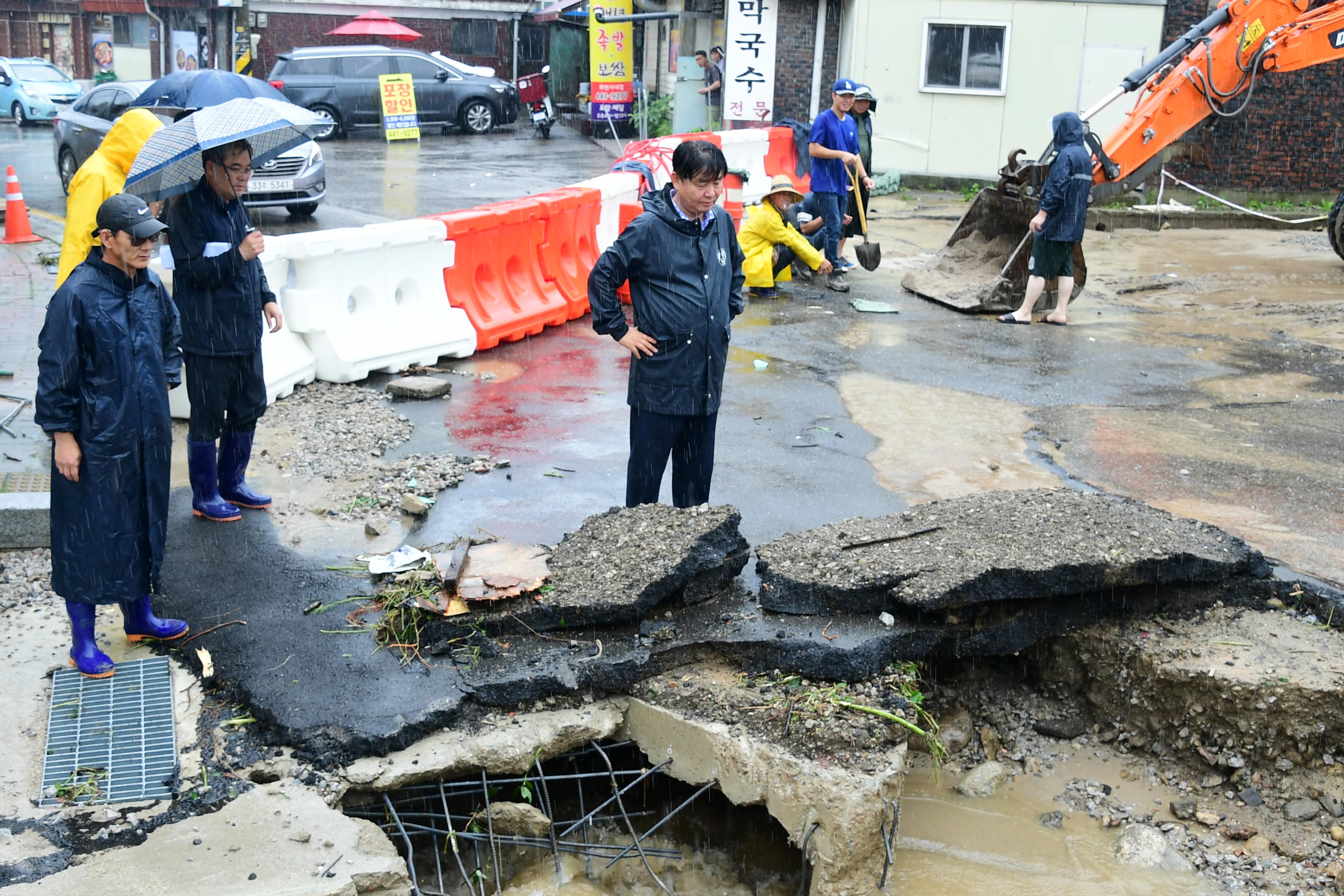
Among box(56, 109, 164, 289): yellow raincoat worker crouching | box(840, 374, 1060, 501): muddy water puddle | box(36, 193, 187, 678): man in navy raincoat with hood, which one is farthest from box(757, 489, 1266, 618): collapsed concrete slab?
box(56, 109, 164, 289): yellow raincoat worker crouching

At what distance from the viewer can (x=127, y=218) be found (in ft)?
13.6

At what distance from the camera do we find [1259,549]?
5.48 m

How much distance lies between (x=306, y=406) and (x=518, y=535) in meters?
2.61

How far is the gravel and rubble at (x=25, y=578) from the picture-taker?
4.99 m

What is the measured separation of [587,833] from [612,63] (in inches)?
880

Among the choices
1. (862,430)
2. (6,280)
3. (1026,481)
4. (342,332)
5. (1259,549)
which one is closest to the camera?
(1259,549)

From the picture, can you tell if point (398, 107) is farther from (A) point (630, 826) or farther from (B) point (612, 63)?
(A) point (630, 826)

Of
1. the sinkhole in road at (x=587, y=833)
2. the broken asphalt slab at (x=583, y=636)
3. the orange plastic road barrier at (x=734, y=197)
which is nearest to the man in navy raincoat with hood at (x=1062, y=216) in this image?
the orange plastic road barrier at (x=734, y=197)

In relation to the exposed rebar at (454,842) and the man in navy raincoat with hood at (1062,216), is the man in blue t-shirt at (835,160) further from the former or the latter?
the exposed rebar at (454,842)

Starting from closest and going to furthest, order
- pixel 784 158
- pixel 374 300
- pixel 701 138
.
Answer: pixel 374 300
pixel 701 138
pixel 784 158

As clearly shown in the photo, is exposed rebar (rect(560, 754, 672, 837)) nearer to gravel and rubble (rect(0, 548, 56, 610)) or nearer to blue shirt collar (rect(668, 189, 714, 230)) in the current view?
blue shirt collar (rect(668, 189, 714, 230))

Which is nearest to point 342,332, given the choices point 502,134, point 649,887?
point 649,887

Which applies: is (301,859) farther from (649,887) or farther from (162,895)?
(649,887)

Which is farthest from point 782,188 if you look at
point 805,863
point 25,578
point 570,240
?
point 805,863
